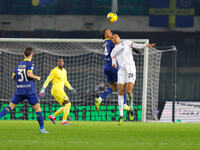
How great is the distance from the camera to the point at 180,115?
609 inches

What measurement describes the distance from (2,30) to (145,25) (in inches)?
322

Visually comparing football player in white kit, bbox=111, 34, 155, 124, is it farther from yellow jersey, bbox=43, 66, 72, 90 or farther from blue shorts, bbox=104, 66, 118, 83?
yellow jersey, bbox=43, 66, 72, 90

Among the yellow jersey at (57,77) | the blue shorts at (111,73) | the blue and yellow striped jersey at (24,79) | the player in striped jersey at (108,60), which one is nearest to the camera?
the blue and yellow striped jersey at (24,79)

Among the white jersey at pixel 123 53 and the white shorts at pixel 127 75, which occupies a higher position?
the white jersey at pixel 123 53

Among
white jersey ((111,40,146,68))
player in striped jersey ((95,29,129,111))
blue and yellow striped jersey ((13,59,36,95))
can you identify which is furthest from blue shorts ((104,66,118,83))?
blue and yellow striped jersey ((13,59,36,95))

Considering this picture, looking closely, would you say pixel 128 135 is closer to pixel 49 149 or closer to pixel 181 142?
pixel 181 142

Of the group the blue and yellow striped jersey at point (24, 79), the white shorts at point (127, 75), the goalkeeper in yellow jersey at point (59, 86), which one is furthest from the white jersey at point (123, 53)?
the blue and yellow striped jersey at point (24, 79)

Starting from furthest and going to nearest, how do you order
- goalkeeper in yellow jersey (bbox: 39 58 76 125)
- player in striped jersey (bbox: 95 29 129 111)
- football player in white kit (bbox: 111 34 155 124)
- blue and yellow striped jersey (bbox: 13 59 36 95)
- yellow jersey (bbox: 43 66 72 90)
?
yellow jersey (bbox: 43 66 72 90)
goalkeeper in yellow jersey (bbox: 39 58 76 125)
player in striped jersey (bbox: 95 29 129 111)
football player in white kit (bbox: 111 34 155 124)
blue and yellow striped jersey (bbox: 13 59 36 95)

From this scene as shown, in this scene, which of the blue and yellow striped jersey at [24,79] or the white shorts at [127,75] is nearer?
the blue and yellow striped jersey at [24,79]

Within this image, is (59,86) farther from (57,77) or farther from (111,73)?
(111,73)

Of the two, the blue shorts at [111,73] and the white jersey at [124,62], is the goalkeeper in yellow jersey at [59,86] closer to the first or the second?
the blue shorts at [111,73]

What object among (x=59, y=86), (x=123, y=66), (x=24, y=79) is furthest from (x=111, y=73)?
(x=24, y=79)

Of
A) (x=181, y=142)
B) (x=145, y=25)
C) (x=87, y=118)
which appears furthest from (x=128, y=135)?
(x=145, y=25)

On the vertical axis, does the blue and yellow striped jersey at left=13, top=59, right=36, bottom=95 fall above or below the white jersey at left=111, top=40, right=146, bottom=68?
below
